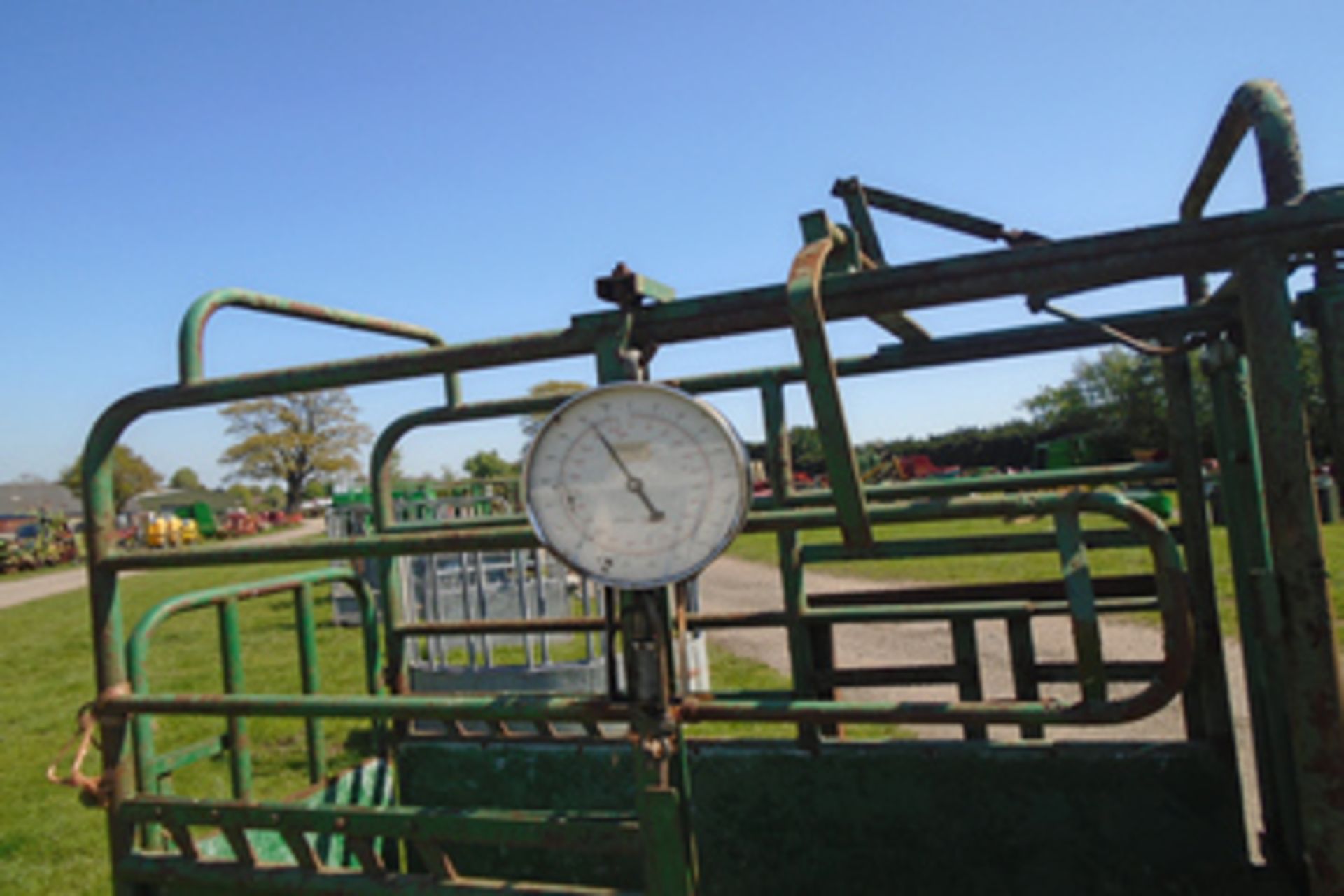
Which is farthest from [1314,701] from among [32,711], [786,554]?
[32,711]

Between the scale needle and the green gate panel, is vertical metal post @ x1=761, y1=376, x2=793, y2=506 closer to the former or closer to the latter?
the green gate panel

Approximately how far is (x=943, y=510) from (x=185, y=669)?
28.9ft

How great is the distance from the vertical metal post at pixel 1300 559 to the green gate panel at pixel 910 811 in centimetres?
82

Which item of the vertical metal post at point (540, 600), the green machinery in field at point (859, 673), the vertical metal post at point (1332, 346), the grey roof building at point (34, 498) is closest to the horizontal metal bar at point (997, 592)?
the green machinery in field at point (859, 673)

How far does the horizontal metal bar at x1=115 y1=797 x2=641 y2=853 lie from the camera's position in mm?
1577

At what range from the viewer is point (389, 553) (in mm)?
1712

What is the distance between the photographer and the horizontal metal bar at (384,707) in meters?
1.63

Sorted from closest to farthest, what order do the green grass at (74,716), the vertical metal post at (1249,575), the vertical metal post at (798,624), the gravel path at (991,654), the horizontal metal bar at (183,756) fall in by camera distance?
the vertical metal post at (1249,575)
the horizontal metal bar at (183,756)
the vertical metal post at (798,624)
the green grass at (74,716)
the gravel path at (991,654)

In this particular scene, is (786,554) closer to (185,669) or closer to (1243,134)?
(1243,134)

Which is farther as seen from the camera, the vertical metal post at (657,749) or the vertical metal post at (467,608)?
the vertical metal post at (467,608)

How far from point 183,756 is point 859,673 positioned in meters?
1.90

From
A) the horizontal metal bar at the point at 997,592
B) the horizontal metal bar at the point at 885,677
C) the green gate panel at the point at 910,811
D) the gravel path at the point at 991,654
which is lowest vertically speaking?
the gravel path at the point at 991,654

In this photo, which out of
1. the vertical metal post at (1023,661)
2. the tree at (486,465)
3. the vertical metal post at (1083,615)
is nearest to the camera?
the vertical metal post at (1083,615)

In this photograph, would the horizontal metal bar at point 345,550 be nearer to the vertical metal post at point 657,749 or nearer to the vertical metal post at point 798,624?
the vertical metal post at point 657,749
